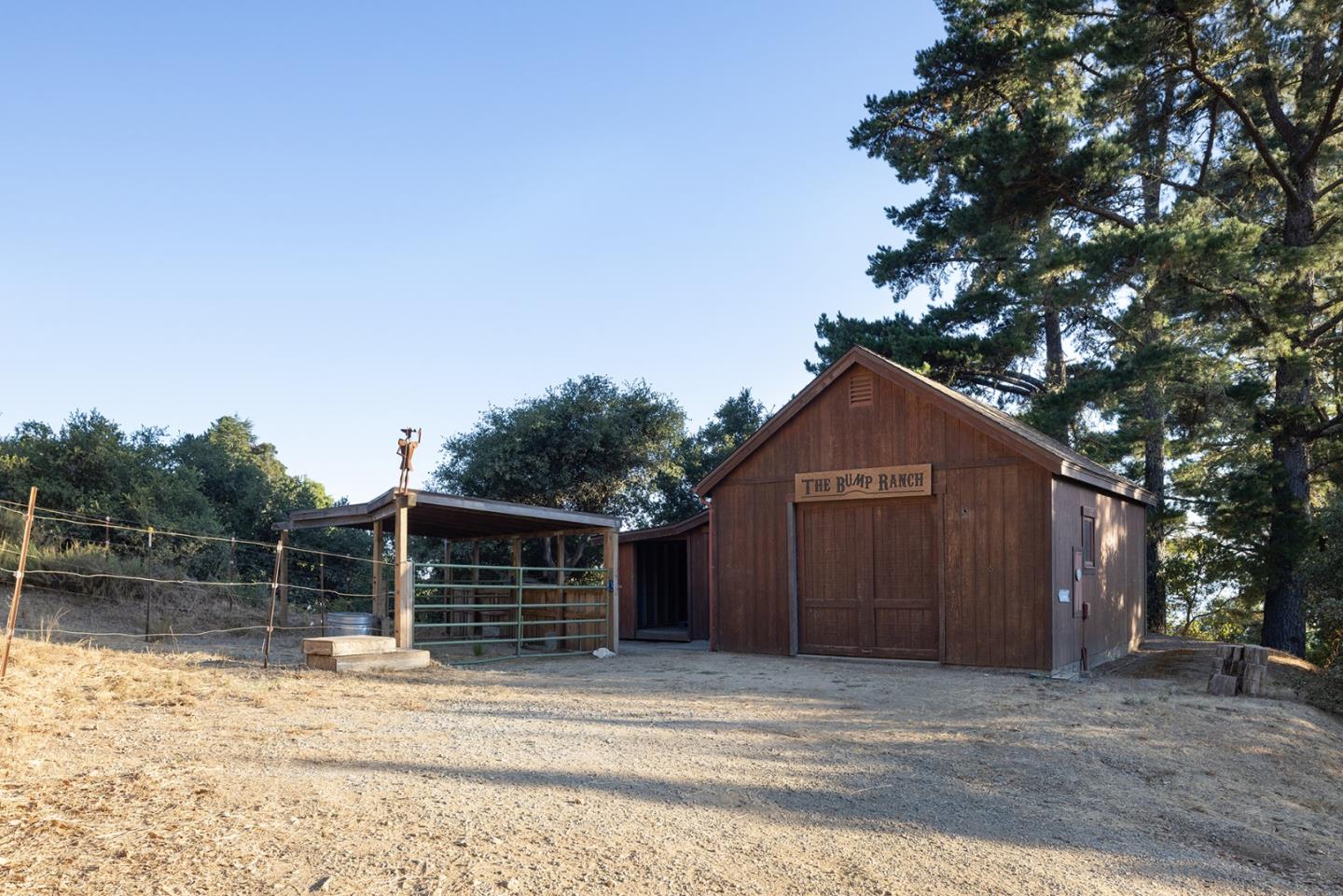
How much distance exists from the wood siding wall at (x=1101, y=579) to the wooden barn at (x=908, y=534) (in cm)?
Answer: 5

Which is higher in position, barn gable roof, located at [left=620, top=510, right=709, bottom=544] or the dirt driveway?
barn gable roof, located at [left=620, top=510, right=709, bottom=544]

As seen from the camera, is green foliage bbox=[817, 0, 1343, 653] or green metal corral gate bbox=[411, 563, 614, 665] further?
green foliage bbox=[817, 0, 1343, 653]

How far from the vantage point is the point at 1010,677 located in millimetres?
11227

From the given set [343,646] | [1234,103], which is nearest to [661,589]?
[343,646]

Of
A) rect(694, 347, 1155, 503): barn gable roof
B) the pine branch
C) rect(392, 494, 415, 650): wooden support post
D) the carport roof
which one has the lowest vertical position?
rect(392, 494, 415, 650): wooden support post

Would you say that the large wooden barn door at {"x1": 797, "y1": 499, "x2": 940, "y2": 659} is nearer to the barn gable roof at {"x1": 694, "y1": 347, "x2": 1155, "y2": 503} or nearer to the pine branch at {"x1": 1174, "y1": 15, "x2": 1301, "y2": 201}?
the barn gable roof at {"x1": 694, "y1": 347, "x2": 1155, "y2": 503}

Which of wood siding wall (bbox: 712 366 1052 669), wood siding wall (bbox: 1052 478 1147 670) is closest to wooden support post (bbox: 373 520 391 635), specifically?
wood siding wall (bbox: 712 366 1052 669)

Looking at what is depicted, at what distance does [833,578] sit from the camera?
1352 centimetres

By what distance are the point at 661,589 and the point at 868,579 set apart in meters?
8.02

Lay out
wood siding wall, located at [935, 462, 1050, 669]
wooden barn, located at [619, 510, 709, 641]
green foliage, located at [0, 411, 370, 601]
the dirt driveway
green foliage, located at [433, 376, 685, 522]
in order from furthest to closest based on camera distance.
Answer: green foliage, located at [433, 376, 685, 522]
wooden barn, located at [619, 510, 709, 641]
green foliage, located at [0, 411, 370, 601]
wood siding wall, located at [935, 462, 1050, 669]
the dirt driveway

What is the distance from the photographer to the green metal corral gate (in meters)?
13.0

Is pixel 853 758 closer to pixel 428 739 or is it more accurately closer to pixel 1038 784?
pixel 1038 784

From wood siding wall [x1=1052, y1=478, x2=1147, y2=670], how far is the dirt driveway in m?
2.71

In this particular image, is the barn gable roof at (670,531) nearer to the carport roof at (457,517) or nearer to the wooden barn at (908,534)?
the wooden barn at (908,534)
